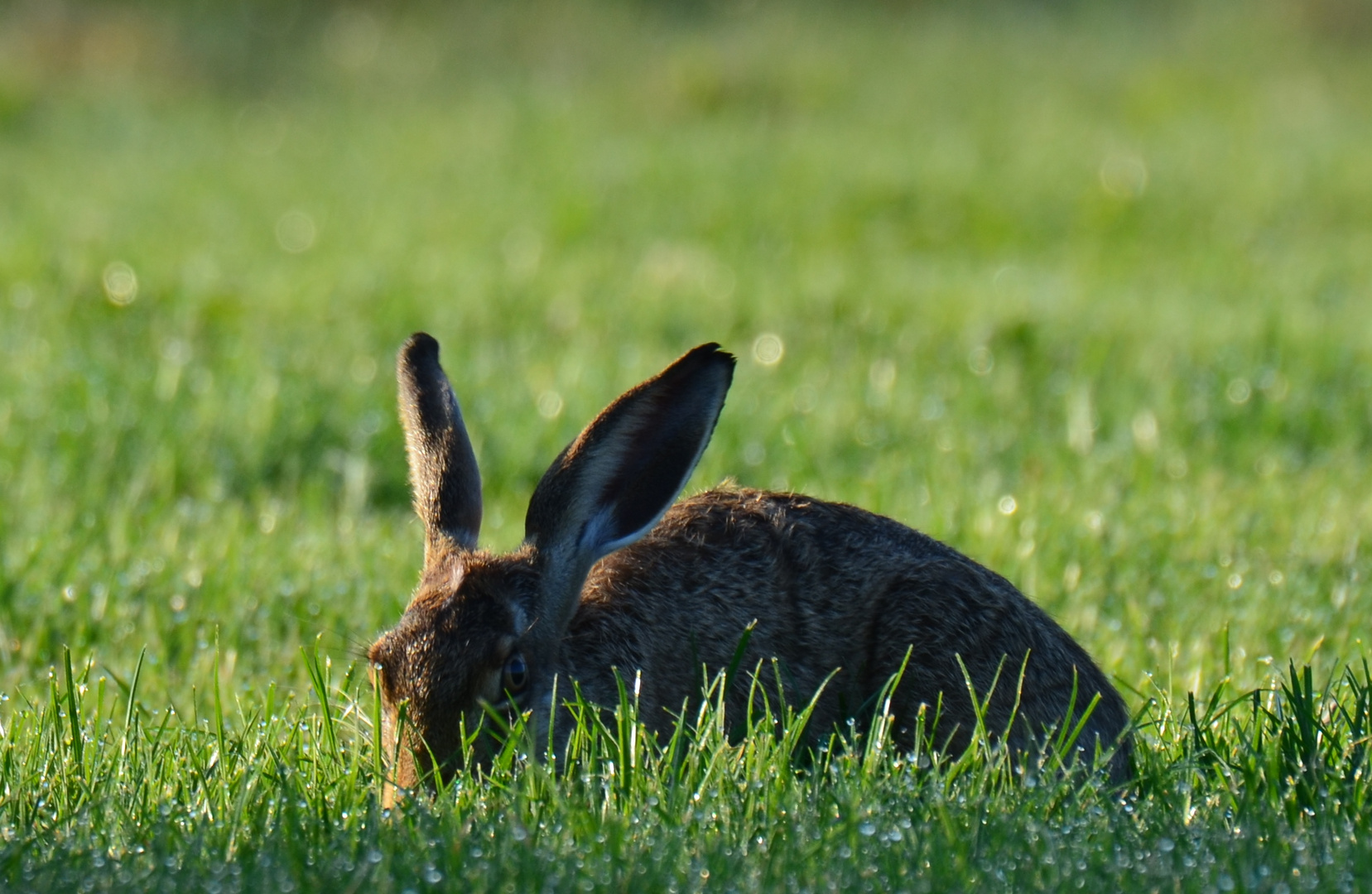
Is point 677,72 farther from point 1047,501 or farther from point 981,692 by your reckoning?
point 981,692

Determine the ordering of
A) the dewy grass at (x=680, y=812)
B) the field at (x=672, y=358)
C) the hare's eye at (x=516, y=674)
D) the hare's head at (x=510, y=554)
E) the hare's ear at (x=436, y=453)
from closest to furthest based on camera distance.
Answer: the dewy grass at (x=680, y=812)
the field at (x=672, y=358)
the hare's head at (x=510, y=554)
the hare's eye at (x=516, y=674)
the hare's ear at (x=436, y=453)

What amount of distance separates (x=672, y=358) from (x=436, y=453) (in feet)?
11.7

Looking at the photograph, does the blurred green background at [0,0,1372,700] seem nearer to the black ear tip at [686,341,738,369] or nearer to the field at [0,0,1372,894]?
the field at [0,0,1372,894]

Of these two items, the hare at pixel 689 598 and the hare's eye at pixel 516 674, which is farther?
the hare at pixel 689 598

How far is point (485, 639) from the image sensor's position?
3.20 meters

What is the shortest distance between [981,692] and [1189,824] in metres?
0.82

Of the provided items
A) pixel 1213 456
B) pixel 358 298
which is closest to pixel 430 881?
pixel 1213 456

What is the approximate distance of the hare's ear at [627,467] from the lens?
11.4ft

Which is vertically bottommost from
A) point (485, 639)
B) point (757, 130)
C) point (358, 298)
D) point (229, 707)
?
point (229, 707)

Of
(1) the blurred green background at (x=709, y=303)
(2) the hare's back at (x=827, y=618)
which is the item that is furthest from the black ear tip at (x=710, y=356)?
(1) the blurred green background at (x=709, y=303)

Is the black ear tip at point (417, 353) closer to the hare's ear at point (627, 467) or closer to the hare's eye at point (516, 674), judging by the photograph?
the hare's ear at point (627, 467)

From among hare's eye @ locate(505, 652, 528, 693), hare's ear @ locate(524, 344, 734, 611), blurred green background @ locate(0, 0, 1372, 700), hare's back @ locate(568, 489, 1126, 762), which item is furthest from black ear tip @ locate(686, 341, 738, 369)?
blurred green background @ locate(0, 0, 1372, 700)

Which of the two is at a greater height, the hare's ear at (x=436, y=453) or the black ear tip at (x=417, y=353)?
the black ear tip at (x=417, y=353)

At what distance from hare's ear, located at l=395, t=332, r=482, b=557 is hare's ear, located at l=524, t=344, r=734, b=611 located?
0.22 metres
